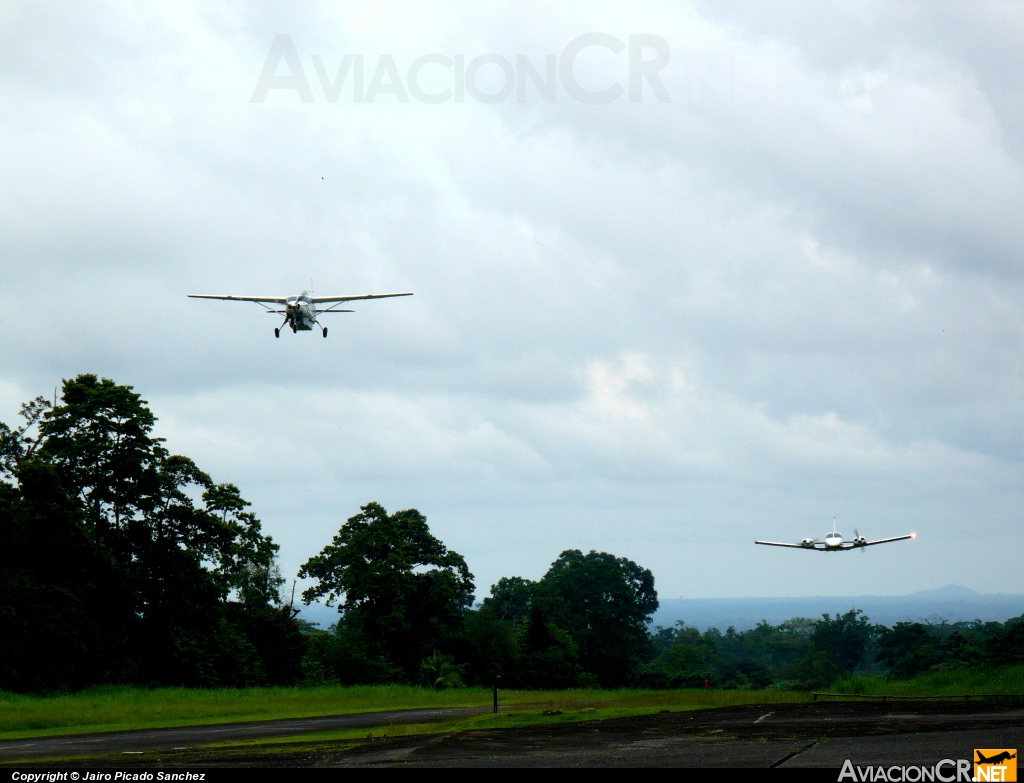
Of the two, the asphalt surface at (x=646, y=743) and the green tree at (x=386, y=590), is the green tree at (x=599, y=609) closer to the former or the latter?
the green tree at (x=386, y=590)

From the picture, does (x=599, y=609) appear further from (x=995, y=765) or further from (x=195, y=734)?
(x=995, y=765)

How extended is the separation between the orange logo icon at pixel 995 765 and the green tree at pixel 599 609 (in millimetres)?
86604

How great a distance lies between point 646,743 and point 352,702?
87.1ft

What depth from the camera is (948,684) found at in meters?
47.3

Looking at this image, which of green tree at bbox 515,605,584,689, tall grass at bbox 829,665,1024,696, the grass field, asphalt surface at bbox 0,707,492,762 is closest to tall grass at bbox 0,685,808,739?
the grass field

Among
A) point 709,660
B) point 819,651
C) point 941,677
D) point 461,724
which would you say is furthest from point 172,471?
point 709,660

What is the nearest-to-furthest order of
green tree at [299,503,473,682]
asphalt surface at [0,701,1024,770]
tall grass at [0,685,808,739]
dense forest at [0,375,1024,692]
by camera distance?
asphalt surface at [0,701,1024,770] → tall grass at [0,685,808,739] → dense forest at [0,375,1024,692] → green tree at [299,503,473,682]

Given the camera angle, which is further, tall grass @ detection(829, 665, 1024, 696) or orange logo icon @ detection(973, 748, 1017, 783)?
tall grass @ detection(829, 665, 1024, 696)

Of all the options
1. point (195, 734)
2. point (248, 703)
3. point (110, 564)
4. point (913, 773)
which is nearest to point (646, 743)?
point (913, 773)

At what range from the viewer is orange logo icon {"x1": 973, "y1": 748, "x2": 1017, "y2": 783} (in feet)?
67.6

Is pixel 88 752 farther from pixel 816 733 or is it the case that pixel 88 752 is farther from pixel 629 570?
pixel 629 570

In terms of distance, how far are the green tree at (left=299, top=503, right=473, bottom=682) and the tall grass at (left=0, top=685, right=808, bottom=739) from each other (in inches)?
789

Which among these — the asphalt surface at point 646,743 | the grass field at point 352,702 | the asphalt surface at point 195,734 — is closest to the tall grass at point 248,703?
the grass field at point 352,702

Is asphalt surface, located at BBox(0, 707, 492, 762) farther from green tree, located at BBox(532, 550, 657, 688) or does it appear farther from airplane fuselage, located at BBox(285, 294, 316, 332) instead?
green tree, located at BBox(532, 550, 657, 688)
